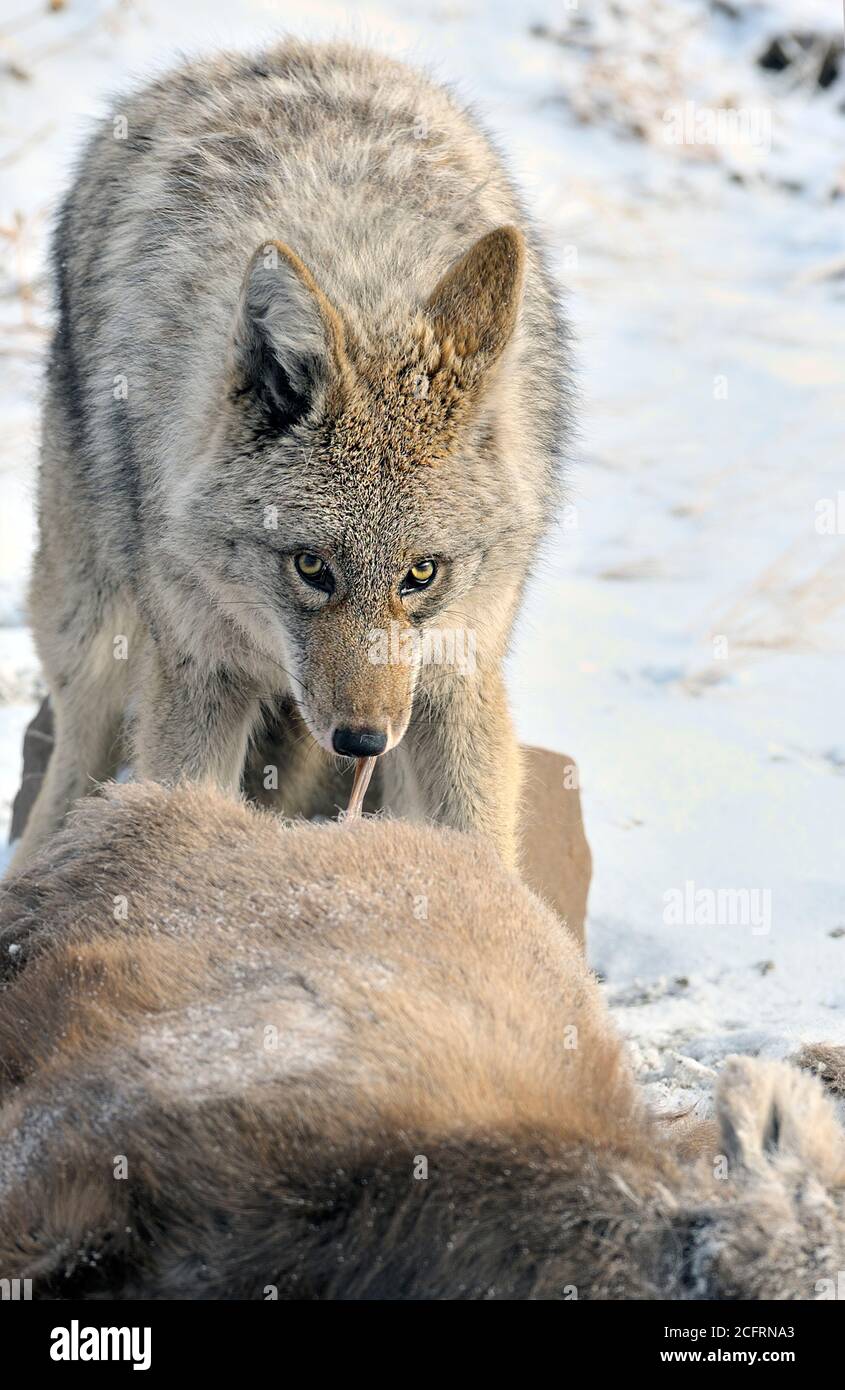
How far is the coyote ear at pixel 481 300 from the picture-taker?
3.97 m

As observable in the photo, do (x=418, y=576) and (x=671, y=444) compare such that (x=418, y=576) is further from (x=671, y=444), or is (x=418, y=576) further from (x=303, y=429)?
(x=671, y=444)

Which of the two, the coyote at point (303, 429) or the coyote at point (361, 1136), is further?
→ the coyote at point (303, 429)

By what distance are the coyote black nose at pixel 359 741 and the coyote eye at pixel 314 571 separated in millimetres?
404

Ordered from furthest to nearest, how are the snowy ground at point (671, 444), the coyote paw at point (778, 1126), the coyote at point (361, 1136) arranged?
1. the snowy ground at point (671, 444)
2. the coyote paw at point (778, 1126)
3. the coyote at point (361, 1136)

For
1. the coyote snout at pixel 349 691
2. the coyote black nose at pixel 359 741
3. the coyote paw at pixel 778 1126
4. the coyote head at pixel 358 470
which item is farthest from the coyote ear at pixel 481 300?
the coyote paw at pixel 778 1126

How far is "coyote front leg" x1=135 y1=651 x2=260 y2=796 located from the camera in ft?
15.5

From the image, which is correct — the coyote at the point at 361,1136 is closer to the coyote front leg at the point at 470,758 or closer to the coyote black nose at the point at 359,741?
the coyote black nose at the point at 359,741

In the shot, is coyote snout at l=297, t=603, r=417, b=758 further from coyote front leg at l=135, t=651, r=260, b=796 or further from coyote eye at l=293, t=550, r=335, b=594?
coyote front leg at l=135, t=651, r=260, b=796

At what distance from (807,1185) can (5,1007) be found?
1250 mm

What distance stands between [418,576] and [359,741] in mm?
504

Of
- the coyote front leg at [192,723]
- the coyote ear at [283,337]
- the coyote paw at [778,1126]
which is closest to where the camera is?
the coyote paw at [778,1126]

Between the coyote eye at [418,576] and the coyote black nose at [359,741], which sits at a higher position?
the coyote eye at [418,576]

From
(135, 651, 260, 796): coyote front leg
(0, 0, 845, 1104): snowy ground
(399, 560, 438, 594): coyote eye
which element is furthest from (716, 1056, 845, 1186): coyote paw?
(135, 651, 260, 796): coyote front leg

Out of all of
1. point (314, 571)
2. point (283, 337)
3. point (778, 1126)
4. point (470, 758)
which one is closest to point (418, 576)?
point (314, 571)
